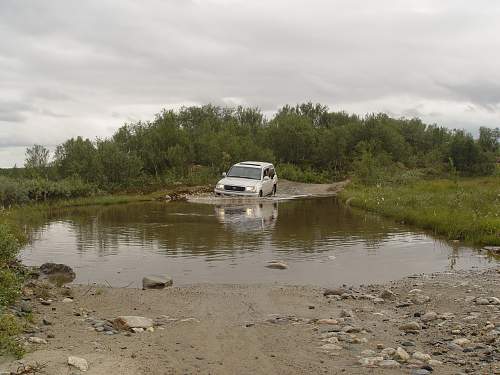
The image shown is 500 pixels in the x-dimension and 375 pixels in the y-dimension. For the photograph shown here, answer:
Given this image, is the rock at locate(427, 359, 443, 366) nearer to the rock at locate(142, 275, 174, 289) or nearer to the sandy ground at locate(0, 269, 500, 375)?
the sandy ground at locate(0, 269, 500, 375)

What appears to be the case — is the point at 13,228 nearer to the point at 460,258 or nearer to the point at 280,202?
the point at 460,258

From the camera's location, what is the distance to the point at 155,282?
9008mm

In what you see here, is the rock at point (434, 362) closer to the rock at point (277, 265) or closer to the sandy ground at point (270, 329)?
the sandy ground at point (270, 329)

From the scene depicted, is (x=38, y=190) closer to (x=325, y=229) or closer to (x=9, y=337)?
(x=325, y=229)

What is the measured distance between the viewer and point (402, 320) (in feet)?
23.0

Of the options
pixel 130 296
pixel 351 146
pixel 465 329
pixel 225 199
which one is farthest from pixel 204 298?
pixel 351 146

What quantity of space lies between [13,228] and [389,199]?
Answer: 49.9ft

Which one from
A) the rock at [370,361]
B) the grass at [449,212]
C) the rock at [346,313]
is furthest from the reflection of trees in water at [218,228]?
the rock at [370,361]

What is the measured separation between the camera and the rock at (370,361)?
210 inches

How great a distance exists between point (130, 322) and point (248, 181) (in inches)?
786

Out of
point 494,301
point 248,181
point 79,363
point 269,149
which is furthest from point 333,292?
point 269,149

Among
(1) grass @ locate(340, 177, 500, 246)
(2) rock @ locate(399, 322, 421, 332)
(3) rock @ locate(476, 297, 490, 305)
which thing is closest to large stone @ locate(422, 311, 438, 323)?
(2) rock @ locate(399, 322, 421, 332)

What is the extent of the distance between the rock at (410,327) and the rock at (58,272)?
597 cm

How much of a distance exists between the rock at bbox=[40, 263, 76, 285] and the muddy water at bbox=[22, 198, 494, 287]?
180mm
